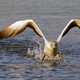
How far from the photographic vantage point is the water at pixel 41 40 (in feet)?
49.6

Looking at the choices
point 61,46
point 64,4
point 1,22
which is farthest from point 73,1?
point 61,46

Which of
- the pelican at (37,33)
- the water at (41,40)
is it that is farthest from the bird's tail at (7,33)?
the water at (41,40)

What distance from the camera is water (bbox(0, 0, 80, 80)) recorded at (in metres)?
15.1

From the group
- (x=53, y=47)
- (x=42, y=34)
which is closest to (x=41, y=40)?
(x=53, y=47)

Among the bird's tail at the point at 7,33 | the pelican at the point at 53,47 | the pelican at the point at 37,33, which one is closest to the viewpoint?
the bird's tail at the point at 7,33

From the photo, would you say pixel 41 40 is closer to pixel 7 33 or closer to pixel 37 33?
pixel 37 33

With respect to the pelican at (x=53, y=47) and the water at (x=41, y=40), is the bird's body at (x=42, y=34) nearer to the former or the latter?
the pelican at (x=53, y=47)

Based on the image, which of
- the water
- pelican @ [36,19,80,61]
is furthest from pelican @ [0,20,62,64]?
the water

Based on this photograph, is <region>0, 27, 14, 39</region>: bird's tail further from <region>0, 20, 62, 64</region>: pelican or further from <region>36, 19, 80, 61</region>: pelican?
<region>36, 19, 80, 61</region>: pelican

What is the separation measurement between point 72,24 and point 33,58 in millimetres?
2275

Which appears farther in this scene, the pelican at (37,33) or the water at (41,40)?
the water at (41,40)

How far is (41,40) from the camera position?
641 inches

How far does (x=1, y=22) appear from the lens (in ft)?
76.8

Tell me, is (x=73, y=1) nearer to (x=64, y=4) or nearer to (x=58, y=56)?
(x=64, y=4)
